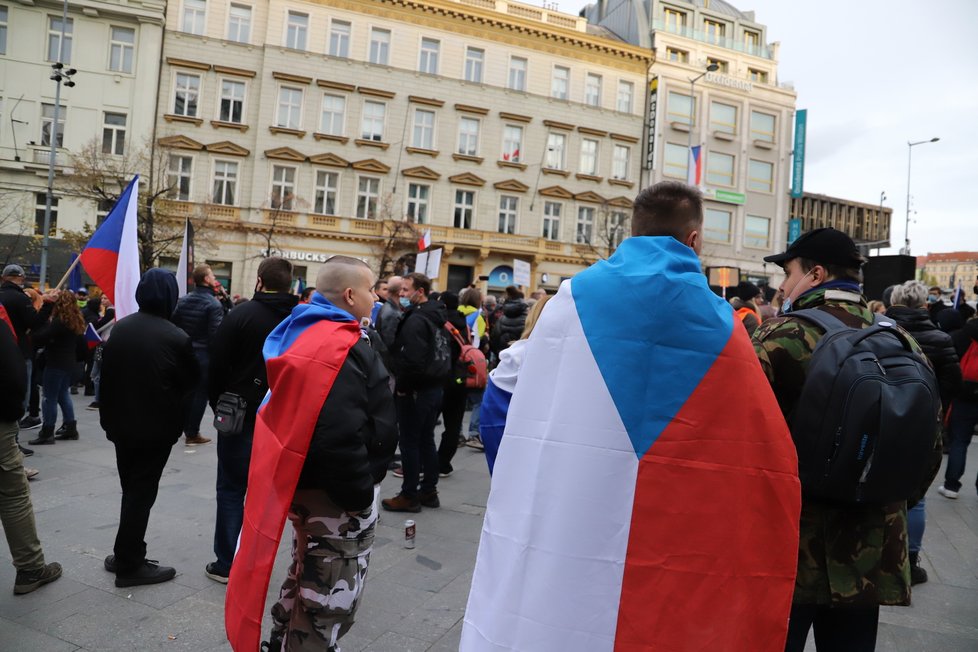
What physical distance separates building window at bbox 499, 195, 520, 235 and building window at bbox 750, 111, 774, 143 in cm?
1666

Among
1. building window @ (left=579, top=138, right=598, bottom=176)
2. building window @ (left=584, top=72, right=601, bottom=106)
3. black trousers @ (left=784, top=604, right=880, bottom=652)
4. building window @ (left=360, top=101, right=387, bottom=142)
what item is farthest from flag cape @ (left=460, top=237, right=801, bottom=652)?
building window @ (left=584, top=72, right=601, bottom=106)

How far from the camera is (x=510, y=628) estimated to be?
5.75ft

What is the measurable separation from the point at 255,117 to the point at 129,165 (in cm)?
586

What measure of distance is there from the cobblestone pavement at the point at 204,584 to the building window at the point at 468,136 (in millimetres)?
27801

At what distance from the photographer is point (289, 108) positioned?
2978cm

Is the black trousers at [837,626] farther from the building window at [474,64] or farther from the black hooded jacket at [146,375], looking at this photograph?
the building window at [474,64]

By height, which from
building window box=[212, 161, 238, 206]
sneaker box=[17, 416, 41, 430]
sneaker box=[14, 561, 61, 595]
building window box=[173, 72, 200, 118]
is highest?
building window box=[173, 72, 200, 118]

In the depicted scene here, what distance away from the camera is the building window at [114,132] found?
91.5ft

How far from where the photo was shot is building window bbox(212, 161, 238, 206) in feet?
95.6

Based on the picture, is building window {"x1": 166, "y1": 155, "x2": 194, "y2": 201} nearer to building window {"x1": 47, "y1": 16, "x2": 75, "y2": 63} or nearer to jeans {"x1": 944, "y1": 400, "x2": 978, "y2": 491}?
building window {"x1": 47, "y1": 16, "x2": 75, "y2": 63}

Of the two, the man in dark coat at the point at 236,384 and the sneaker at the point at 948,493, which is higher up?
the man in dark coat at the point at 236,384

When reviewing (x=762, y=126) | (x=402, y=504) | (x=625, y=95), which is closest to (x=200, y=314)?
(x=402, y=504)

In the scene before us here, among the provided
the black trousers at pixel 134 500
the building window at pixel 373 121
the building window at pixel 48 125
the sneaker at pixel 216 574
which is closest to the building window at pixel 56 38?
the building window at pixel 48 125

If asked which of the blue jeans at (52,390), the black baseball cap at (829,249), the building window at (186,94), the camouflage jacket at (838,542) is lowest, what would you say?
the blue jeans at (52,390)
